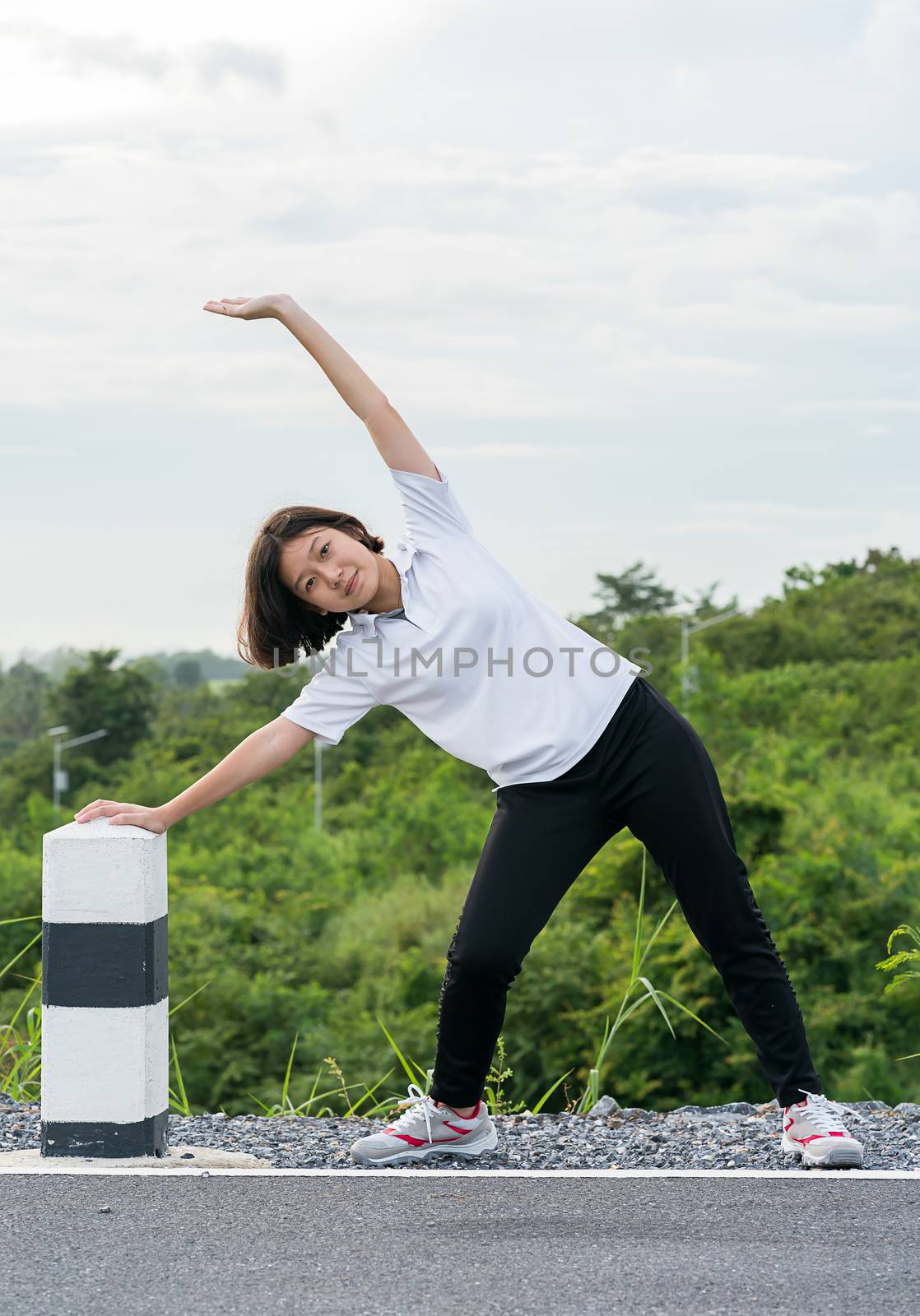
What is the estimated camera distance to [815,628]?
205 feet

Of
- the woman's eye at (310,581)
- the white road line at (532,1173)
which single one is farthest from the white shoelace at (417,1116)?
the woman's eye at (310,581)

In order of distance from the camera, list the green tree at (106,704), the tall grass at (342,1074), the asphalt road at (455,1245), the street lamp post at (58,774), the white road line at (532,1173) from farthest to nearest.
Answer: the green tree at (106,704), the street lamp post at (58,774), the tall grass at (342,1074), the white road line at (532,1173), the asphalt road at (455,1245)

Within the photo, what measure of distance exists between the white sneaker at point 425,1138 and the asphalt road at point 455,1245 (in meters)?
0.22

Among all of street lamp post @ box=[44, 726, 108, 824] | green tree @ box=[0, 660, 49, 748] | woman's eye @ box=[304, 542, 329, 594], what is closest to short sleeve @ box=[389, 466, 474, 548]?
woman's eye @ box=[304, 542, 329, 594]

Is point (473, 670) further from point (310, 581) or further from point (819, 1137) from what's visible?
point (819, 1137)

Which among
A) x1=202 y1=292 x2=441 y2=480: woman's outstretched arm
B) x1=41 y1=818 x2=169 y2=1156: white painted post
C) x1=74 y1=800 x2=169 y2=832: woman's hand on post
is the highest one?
x1=202 y1=292 x2=441 y2=480: woman's outstretched arm

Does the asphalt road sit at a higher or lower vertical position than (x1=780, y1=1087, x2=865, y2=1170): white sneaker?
lower

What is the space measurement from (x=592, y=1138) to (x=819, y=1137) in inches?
25.8

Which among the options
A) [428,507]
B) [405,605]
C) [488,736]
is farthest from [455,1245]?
[428,507]

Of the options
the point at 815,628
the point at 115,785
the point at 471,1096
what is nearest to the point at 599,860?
the point at 471,1096

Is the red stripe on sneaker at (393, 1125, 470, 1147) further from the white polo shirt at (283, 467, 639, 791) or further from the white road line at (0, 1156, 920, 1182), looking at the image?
the white polo shirt at (283, 467, 639, 791)

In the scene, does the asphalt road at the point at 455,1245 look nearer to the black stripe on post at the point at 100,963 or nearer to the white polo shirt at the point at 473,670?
the black stripe on post at the point at 100,963

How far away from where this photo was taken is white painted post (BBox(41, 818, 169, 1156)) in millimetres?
3838

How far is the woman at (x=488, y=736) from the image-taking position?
147 inches
